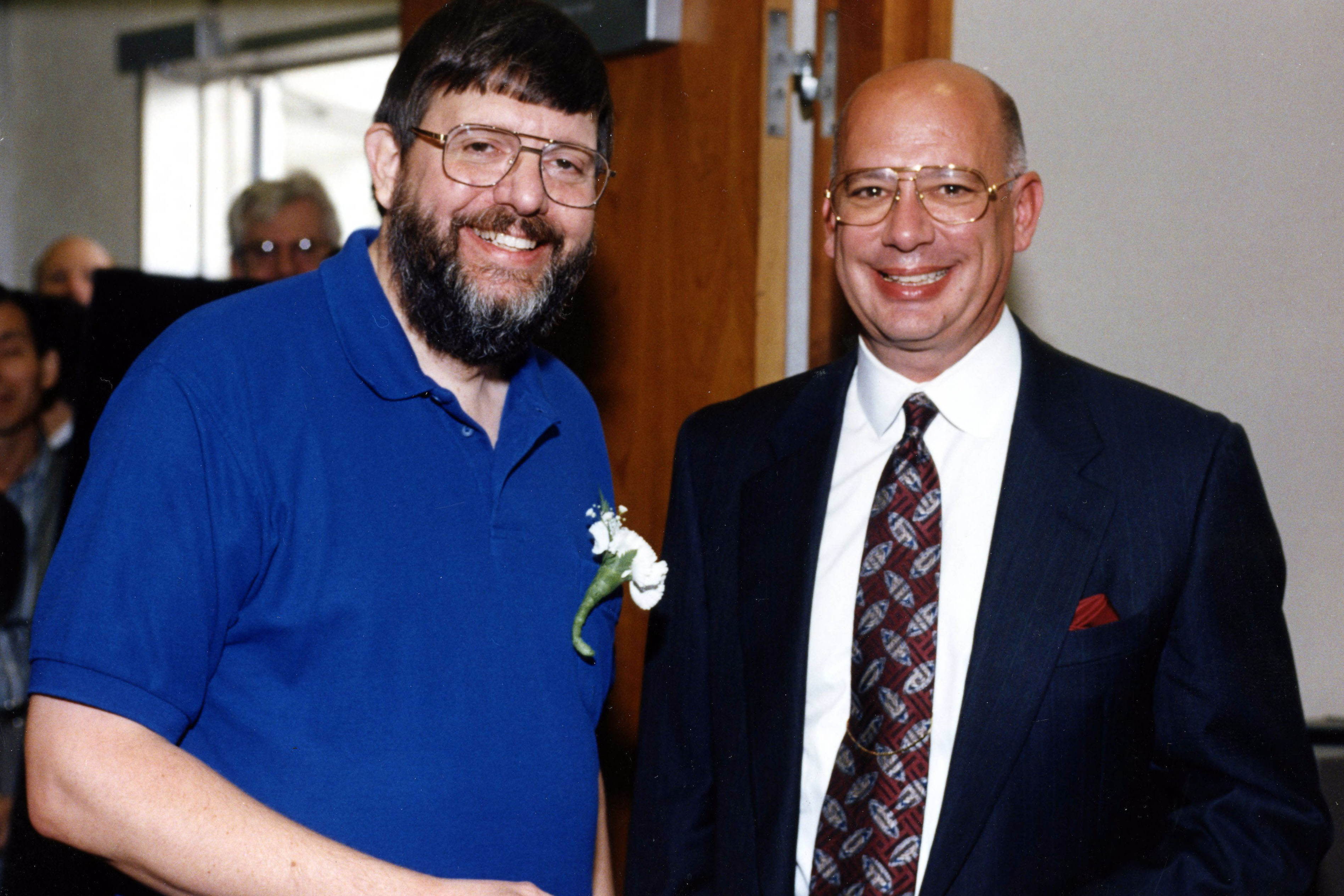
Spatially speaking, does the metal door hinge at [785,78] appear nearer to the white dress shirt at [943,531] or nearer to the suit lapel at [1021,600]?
the white dress shirt at [943,531]

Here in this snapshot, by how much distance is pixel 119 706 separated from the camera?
4.22 feet

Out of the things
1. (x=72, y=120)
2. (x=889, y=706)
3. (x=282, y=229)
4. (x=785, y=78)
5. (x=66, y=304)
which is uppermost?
(x=72, y=120)

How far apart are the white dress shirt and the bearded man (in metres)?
0.32

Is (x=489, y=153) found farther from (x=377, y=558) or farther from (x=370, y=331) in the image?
(x=377, y=558)

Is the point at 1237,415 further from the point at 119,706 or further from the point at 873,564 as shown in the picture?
the point at 119,706

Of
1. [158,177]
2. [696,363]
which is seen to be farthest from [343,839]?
[158,177]

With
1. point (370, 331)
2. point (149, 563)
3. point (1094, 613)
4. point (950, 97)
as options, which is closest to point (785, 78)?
point (950, 97)

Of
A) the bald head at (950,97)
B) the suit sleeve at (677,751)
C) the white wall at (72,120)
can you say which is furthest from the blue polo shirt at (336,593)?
the white wall at (72,120)

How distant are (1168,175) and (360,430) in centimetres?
166

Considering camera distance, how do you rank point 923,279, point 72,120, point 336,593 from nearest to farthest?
point 336,593 → point 923,279 → point 72,120

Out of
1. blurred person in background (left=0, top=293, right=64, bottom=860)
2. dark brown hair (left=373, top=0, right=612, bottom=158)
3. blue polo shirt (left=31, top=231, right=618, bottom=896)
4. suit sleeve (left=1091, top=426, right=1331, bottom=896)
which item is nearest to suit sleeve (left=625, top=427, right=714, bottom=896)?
blue polo shirt (left=31, top=231, right=618, bottom=896)

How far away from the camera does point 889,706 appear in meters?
1.63

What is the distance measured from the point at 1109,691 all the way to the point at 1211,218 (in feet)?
3.91

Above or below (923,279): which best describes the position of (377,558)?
below
